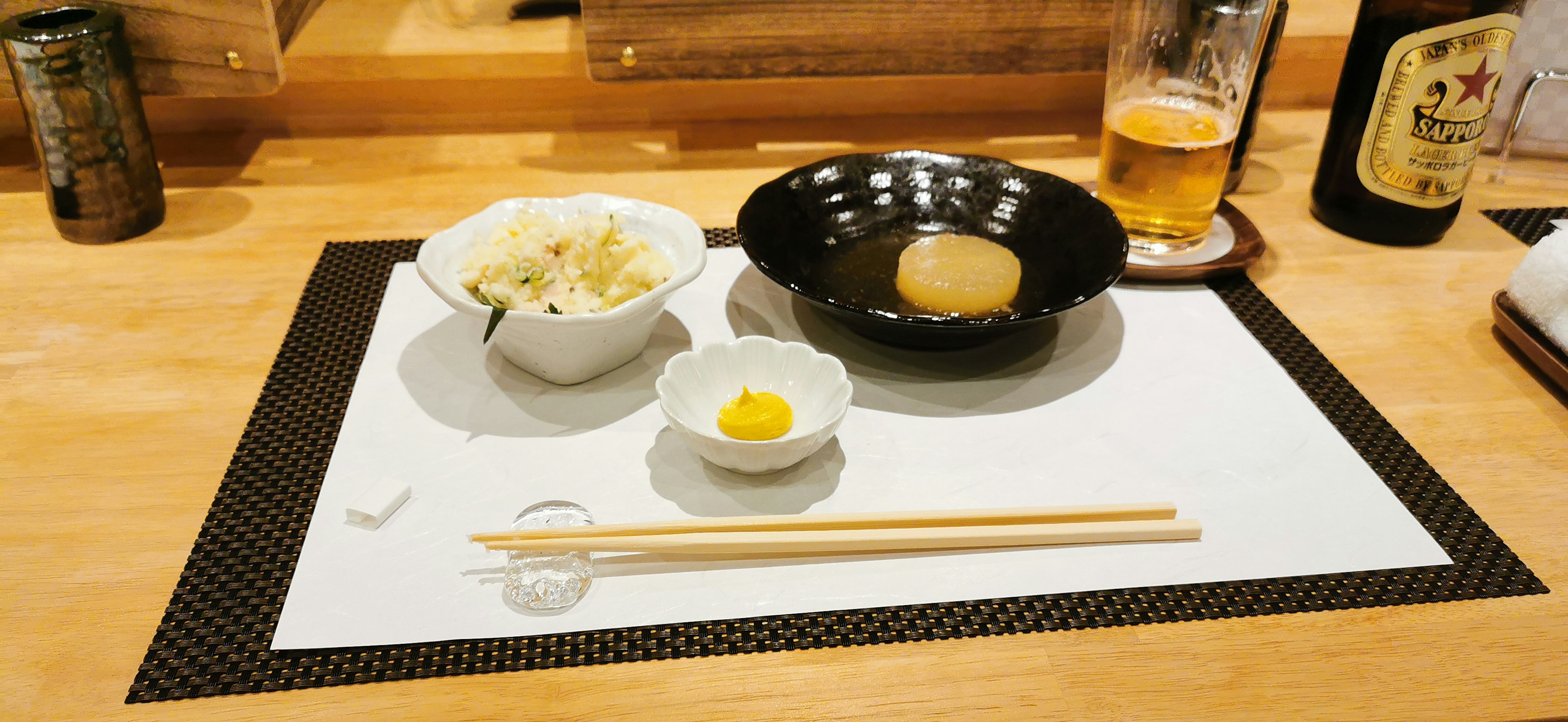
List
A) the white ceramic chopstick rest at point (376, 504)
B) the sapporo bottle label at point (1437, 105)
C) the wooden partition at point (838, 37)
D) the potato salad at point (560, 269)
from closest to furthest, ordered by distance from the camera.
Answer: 1. the white ceramic chopstick rest at point (376, 504)
2. the potato salad at point (560, 269)
3. the sapporo bottle label at point (1437, 105)
4. the wooden partition at point (838, 37)

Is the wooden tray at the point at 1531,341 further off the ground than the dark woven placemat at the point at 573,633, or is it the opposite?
the wooden tray at the point at 1531,341

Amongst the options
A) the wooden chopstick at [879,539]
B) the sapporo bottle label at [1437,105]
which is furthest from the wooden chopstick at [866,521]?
the sapporo bottle label at [1437,105]

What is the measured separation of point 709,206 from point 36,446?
77cm

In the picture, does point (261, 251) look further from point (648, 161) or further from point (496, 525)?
point (496, 525)

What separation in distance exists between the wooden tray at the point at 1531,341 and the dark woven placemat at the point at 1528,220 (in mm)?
289

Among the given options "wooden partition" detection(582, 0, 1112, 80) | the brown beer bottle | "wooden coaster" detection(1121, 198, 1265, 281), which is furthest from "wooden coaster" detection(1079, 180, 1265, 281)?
"wooden partition" detection(582, 0, 1112, 80)

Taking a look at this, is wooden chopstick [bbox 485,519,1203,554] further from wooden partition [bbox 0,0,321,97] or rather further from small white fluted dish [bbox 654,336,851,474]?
wooden partition [bbox 0,0,321,97]

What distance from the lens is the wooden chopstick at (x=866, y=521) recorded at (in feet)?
2.36

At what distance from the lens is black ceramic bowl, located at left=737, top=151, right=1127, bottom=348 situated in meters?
0.93

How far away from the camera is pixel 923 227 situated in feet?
3.71

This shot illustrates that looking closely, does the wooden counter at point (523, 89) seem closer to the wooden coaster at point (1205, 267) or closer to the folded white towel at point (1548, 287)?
the wooden coaster at point (1205, 267)

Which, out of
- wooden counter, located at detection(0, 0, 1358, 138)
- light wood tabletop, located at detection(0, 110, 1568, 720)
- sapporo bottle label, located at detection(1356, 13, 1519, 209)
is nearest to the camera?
light wood tabletop, located at detection(0, 110, 1568, 720)

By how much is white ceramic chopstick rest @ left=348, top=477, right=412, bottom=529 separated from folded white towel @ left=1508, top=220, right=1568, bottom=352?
1.05 meters

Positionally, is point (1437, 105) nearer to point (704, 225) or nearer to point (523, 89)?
point (704, 225)
